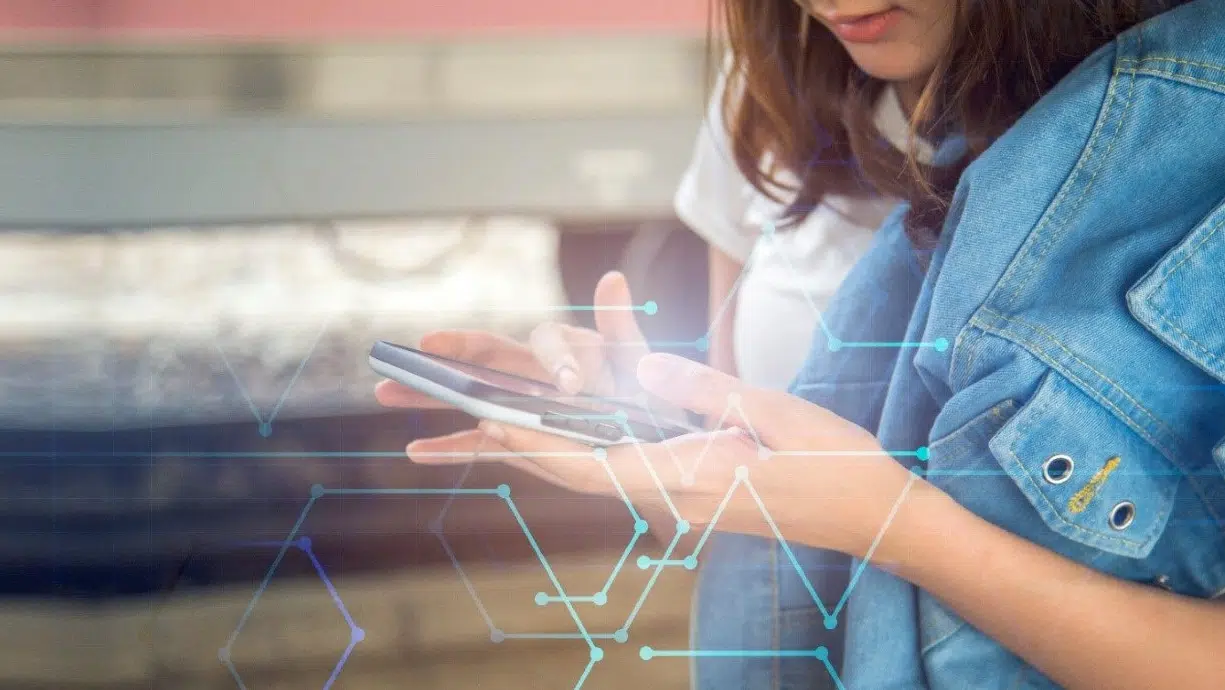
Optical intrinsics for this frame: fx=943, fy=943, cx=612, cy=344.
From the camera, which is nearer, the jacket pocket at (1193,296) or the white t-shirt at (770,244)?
the jacket pocket at (1193,296)

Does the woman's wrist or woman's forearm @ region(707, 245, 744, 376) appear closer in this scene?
the woman's wrist

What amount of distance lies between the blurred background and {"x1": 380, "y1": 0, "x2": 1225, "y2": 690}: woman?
1.7 inches

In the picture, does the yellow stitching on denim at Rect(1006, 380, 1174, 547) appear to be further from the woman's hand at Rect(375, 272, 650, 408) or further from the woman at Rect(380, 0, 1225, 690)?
the woman's hand at Rect(375, 272, 650, 408)

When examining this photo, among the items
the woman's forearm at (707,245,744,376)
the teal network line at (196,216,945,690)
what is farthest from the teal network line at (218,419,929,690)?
the woman's forearm at (707,245,744,376)

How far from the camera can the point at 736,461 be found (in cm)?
50

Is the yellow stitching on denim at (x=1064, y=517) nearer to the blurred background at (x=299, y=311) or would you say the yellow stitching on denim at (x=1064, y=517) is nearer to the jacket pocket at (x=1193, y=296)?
the jacket pocket at (x=1193, y=296)

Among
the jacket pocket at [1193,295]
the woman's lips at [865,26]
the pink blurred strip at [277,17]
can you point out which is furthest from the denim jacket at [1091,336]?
the pink blurred strip at [277,17]

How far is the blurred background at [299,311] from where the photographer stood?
1.73 feet

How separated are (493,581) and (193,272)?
24cm

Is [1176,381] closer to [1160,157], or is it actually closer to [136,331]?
[1160,157]

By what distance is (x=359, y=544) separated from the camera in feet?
1.75

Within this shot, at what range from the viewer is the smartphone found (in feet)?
1.63

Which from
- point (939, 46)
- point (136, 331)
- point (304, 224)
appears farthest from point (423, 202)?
point (939, 46)

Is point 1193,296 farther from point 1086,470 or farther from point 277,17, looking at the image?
point 277,17
